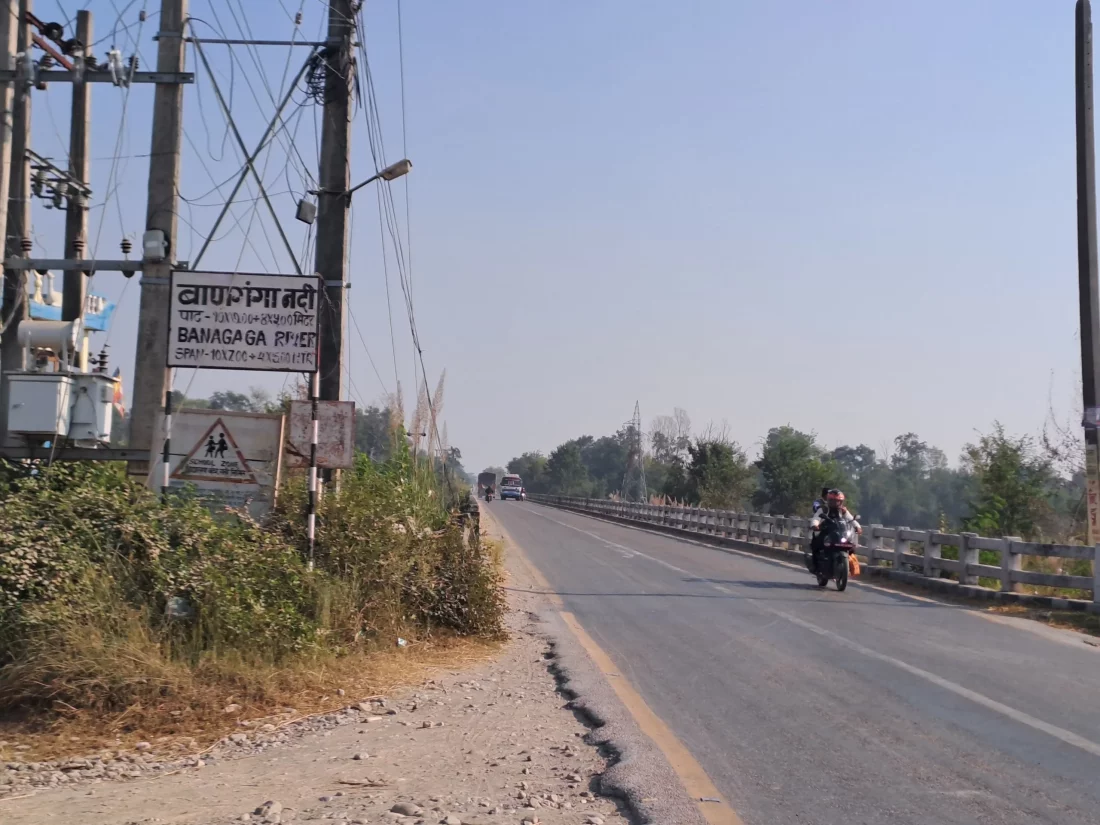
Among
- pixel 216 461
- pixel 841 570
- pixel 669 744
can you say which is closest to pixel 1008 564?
pixel 841 570

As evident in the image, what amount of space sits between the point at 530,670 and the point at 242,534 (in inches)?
108

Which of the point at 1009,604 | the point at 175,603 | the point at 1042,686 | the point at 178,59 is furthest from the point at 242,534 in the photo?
the point at 1009,604

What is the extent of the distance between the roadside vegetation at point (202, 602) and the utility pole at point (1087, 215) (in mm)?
10859

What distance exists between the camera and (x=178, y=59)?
10.9 m

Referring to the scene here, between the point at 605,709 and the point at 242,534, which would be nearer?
the point at 605,709

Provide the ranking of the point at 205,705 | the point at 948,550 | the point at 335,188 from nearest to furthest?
the point at 205,705 → the point at 335,188 → the point at 948,550

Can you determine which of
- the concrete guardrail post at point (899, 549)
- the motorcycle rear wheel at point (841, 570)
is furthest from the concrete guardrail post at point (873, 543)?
the motorcycle rear wheel at point (841, 570)

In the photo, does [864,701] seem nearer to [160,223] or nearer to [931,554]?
→ [160,223]

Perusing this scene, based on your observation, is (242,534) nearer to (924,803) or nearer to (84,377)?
(84,377)

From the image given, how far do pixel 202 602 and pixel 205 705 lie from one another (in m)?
0.90

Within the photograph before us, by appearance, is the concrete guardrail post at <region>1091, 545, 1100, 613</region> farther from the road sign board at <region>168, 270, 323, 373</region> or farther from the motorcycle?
the road sign board at <region>168, 270, 323, 373</region>

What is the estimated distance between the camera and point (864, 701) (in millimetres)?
8242

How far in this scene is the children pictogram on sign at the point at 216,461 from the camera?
9.84 meters

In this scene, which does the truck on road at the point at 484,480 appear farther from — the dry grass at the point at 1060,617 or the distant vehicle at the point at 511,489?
the dry grass at the point at 1060,617
